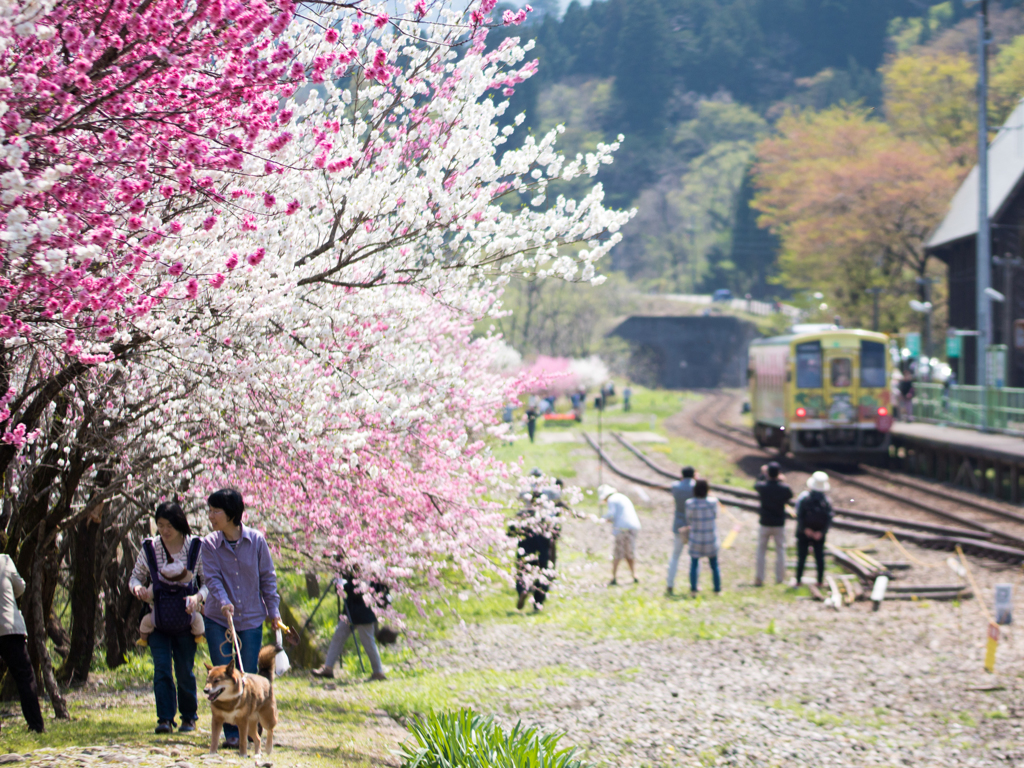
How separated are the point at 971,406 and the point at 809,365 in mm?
4976

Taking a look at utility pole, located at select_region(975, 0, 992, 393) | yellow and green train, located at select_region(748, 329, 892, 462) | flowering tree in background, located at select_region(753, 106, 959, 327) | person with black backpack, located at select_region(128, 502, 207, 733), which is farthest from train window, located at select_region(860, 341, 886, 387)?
person with black backpack, located at select_region(128, 502, 207, 733)

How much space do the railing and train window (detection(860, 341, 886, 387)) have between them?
8.49 ft

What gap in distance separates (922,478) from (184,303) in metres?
24.0

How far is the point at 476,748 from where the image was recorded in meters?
5.93

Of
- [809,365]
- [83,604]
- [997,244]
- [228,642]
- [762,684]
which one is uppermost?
[997,244]

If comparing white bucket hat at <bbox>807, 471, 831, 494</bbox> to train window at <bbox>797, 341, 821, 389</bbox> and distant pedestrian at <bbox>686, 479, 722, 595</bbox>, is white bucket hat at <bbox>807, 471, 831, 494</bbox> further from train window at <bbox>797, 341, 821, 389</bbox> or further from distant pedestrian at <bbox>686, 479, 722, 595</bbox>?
train window at <bbox>797, 341, 821, 389</bbox>

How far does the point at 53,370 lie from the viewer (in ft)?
19.9

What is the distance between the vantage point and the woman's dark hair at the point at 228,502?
5590mm

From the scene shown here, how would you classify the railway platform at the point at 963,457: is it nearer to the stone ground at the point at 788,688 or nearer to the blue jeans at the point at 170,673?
the stone ground at the point at 788,688

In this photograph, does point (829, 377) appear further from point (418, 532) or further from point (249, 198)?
point (249, 198)

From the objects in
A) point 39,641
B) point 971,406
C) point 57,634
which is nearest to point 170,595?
point 39,641

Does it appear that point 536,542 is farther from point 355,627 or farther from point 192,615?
point 192,615

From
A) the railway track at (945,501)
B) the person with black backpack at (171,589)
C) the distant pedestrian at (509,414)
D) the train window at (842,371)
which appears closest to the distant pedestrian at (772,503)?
the distant pedestrian at (509,414)

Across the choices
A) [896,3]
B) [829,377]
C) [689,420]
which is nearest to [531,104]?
[689,420]
